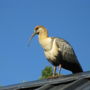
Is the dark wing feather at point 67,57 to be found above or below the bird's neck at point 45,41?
below

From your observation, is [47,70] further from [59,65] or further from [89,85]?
[89,85]

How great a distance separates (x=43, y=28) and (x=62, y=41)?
1.14 m

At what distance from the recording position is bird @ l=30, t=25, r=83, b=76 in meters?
16.6

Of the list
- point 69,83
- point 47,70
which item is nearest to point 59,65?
point 69,83

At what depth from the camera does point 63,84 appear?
39.3 ft

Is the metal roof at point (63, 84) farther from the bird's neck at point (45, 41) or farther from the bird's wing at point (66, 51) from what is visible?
the bird's wing at point (66, 51)

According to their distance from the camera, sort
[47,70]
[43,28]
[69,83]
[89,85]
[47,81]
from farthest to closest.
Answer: [47,70], [43,28], [47,81], [69,83], [89,85]

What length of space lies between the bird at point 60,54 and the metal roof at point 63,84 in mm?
A: 3299

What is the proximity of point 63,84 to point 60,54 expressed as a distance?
4.86 m

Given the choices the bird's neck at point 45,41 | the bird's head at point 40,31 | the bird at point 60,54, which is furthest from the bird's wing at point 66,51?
the bird's head at point 40,31

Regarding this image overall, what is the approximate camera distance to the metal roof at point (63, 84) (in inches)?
442

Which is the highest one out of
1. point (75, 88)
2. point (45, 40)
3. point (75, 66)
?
point (45, 40)

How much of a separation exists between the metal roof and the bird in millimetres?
3299

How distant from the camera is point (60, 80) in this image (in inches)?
478
